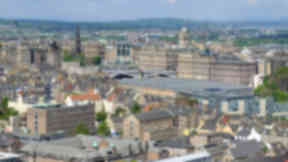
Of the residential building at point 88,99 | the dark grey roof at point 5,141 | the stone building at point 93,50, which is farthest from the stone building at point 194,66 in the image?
the dark grey roof at point 5,141

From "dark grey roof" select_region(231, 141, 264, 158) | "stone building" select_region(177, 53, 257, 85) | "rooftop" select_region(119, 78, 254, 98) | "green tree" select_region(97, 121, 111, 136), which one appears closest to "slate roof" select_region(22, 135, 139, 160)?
"green tree" select_region(97, 121, 111, 136)

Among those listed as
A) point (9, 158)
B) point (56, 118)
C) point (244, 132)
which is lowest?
point (244, 132)

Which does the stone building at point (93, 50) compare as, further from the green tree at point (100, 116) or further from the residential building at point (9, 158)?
the residential building at point (9, 158)

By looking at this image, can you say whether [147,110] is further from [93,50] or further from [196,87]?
[93,50]

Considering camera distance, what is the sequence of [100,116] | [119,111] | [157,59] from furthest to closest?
[157,59] < [119,111] < [100,116]

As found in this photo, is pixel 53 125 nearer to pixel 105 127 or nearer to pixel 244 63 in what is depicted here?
pixel 105 127

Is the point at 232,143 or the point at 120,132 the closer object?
A: the point at 232,143

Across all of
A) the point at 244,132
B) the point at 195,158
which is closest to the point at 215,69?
the point at 244,132

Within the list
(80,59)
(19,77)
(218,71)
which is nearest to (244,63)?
(218,71)
